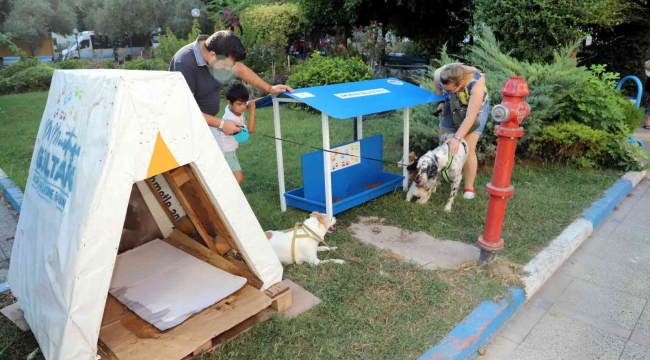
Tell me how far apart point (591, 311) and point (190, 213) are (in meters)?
3.01

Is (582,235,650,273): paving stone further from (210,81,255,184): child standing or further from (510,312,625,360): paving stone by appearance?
(210,81,255,184): child standing

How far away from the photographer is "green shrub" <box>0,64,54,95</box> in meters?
15.3

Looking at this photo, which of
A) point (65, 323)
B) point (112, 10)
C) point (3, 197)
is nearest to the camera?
point (65, 323)

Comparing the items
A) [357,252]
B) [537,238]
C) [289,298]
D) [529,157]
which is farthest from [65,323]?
[529,157]

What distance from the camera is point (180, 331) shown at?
269 centimetres

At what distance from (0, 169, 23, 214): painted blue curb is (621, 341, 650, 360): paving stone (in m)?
5.83

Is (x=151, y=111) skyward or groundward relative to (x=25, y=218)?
skyward

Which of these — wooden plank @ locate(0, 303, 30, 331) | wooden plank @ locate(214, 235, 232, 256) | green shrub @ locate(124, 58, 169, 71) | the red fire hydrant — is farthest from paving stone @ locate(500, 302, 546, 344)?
green shrub @ locate(124, 58, 169, 71)

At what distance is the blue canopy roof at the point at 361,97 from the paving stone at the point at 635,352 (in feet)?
8.24

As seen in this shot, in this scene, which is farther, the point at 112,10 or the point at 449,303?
the point at 112,10

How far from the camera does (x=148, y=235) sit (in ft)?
13.0

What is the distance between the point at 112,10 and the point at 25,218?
114 ft

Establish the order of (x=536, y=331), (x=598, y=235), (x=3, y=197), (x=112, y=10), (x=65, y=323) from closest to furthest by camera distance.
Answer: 1. (x=65, y=323)
2. (x=536, y=331)
3. (x=598, y=235)
4. (x=3, y=197)
5. (x=112, y=10)

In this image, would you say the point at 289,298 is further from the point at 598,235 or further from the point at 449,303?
the point at 598,235
